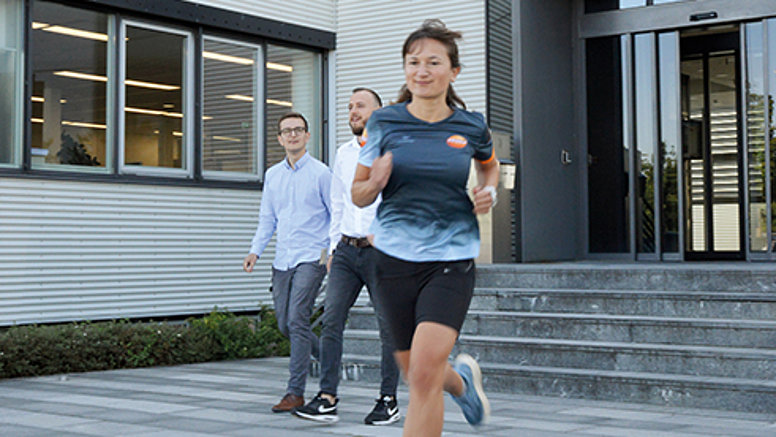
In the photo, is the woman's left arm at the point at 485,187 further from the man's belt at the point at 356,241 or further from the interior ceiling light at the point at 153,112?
the interior ceiling light at the point at 153,112

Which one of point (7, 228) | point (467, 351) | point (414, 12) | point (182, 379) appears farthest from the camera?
point (414, 12)

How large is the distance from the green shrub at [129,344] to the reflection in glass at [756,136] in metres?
5.52

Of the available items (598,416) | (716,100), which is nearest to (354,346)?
(598,416)

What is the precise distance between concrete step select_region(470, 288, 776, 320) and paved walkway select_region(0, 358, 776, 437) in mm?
1394

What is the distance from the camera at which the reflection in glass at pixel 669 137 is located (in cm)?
1184

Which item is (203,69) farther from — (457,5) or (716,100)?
(716,100)

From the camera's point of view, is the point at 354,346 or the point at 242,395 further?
the point at 354,346

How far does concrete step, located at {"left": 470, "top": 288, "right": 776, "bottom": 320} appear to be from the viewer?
782cm

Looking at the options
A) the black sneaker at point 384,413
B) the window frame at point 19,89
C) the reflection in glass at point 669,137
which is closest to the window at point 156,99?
the window frame at point 19,89

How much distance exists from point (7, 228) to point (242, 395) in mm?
3697

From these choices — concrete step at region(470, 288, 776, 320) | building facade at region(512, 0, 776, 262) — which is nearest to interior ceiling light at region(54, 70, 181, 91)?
building facade at region(512, 0, 776, 262)

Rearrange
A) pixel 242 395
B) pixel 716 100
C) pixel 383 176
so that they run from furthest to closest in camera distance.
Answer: pixel 716 100 < pixel 242 395 < pixel 383 176

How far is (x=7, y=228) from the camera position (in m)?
9.89

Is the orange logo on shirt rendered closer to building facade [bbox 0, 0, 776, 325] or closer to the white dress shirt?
the white dress shirt
